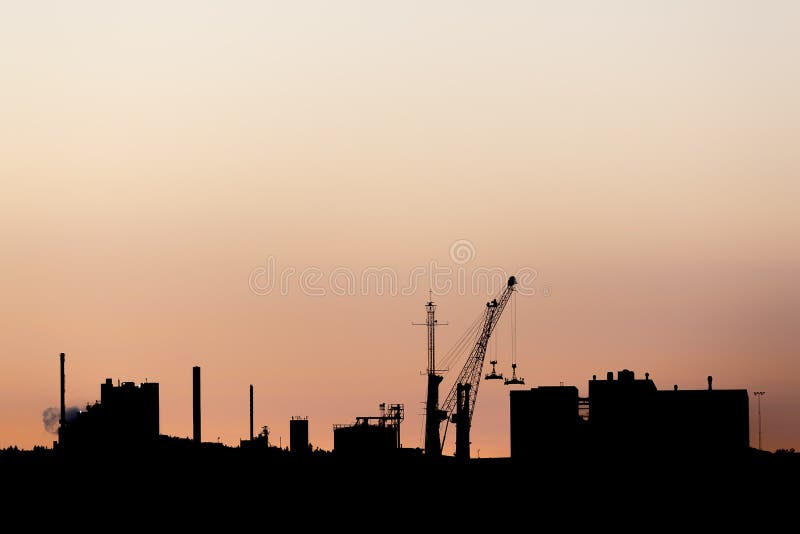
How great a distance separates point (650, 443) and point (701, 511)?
37.2m

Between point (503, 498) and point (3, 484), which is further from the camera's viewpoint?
point (503, 498)

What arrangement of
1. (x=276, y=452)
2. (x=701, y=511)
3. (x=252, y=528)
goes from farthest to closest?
1. (x=276, y=452)
2. (x=701, y=511)
3. (x=252, y=528)

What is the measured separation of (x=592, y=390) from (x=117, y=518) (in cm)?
7839

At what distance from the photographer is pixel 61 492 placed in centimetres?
13588

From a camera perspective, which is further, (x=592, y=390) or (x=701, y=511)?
(x=592, y=390)

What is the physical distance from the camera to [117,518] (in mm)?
130375

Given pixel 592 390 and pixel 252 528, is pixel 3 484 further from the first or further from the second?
pixel 592 390

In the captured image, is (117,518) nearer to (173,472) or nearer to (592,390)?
(173,472)

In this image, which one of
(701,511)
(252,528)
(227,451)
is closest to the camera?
(252,528)

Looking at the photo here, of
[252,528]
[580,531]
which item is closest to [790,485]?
[580,531]

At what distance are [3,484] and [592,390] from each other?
262 feet

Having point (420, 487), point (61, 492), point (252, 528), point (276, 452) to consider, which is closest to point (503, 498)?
point (420, 487)

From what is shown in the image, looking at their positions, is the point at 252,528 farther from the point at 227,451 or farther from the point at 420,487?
the point at 227,451

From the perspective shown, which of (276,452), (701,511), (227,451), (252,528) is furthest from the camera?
(276,452)
